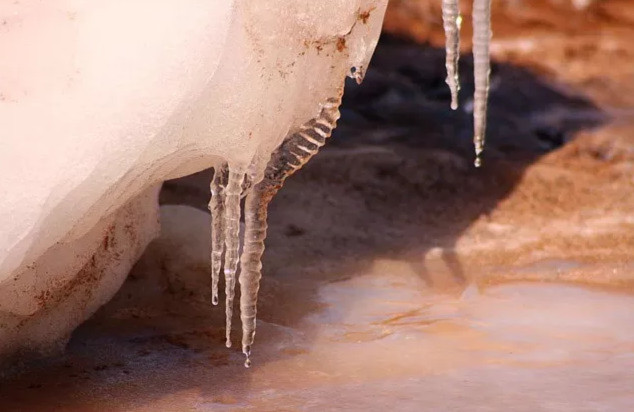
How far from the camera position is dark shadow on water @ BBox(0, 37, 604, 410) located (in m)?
2.48

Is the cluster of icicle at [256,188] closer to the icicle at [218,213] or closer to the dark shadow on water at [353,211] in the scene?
the icicle at [218,213]

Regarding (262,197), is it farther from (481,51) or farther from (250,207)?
(481,51)

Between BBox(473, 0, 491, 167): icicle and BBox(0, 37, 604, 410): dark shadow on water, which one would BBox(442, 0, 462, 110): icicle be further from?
BBox(0, 37, 604, 410): dark shadow on water

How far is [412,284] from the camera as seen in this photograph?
3.06 m

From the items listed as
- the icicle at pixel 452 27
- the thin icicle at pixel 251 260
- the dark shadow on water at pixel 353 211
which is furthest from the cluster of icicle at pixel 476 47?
the dark shadow on water at pixel 353 211

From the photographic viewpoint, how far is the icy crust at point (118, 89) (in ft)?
6.59

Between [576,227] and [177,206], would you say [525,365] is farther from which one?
[177,206]

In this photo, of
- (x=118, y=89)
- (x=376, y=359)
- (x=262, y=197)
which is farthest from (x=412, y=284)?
(x=118, y=89)

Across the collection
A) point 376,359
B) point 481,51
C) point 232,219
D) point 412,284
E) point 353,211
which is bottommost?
point 376,359

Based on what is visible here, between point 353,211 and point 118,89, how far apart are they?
5.52 ft

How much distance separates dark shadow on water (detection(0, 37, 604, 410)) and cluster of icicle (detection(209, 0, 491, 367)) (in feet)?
0.92

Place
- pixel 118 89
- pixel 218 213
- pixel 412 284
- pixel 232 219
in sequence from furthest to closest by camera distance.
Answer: pixel 412 284 → pixel 218 213 → pixel 232 219 → pixel 118 89

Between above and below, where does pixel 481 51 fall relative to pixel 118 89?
above

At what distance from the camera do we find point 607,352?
2.52 m
